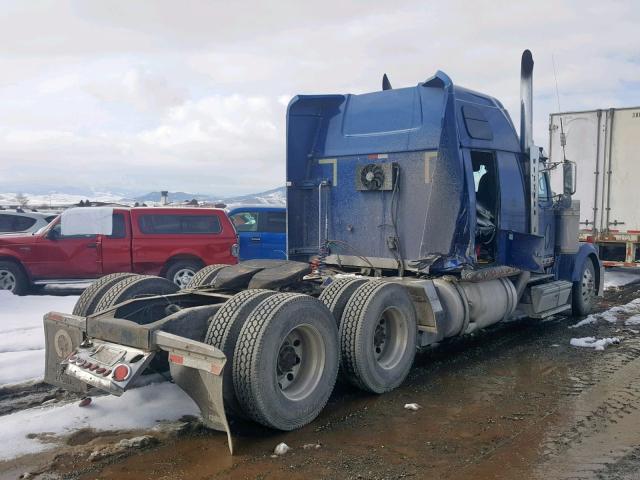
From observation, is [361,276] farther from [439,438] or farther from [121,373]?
[121,373]

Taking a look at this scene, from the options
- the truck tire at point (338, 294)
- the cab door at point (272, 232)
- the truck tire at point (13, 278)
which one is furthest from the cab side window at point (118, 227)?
the truck tire at point (338, 294)

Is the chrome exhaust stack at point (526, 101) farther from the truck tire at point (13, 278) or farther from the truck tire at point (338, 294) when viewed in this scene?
the truck tire at point (13, 278)

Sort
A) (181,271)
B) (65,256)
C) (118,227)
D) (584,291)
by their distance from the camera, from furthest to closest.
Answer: (181,271) < (118,227) < (65,256) < (584,291)

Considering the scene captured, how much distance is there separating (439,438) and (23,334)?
5.45m

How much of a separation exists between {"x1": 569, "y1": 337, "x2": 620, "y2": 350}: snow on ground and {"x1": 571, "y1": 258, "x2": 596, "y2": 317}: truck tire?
1493 millimetres

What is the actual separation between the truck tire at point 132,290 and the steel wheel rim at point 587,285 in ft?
21.4

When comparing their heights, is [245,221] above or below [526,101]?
below

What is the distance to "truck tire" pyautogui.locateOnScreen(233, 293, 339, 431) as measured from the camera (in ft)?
14.2

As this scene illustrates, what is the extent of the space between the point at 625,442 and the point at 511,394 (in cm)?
124

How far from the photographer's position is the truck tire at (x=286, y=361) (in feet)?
14.2

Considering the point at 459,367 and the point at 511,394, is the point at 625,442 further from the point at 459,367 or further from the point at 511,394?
the point at 459,367

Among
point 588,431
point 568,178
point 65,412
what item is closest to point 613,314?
point 568,178

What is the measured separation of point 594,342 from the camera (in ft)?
25.2

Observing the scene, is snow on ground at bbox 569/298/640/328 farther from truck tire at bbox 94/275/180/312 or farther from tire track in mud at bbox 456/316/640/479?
truck tire at bbox 94/275/180/312
